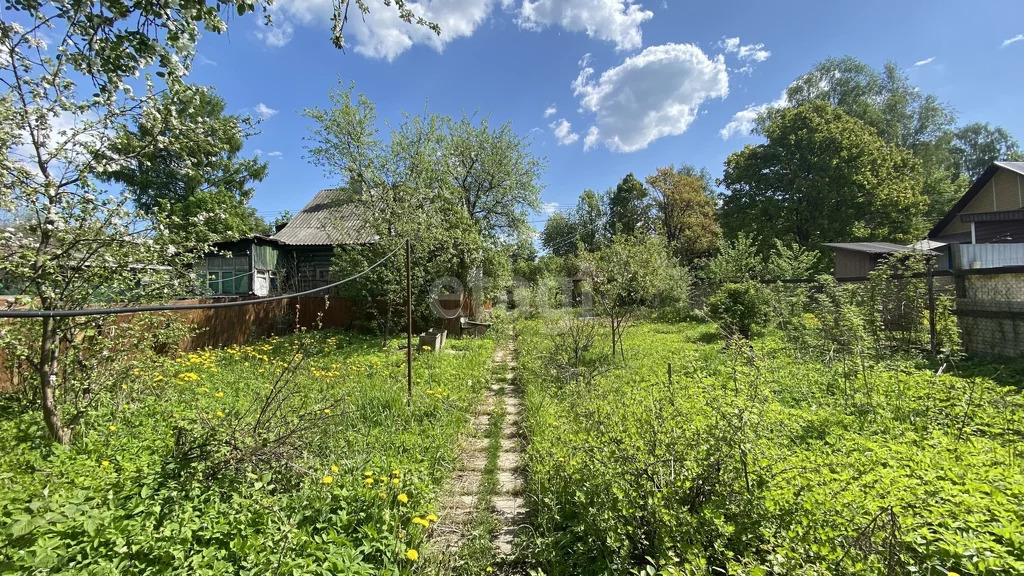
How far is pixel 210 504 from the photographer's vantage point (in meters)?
2.19

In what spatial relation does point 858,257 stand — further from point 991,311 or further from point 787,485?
point 787,485

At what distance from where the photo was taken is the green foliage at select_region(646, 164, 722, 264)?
27062 mm

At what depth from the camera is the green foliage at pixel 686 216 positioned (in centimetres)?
2706

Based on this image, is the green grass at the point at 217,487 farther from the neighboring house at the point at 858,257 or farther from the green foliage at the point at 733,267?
the neighboring house at the point at 858,257

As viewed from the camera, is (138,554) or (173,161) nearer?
(138,554)

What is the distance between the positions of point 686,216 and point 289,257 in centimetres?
2451

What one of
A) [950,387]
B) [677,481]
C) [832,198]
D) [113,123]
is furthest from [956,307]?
[832,198]

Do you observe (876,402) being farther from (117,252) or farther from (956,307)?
(117,252)

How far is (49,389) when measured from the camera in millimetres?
3211

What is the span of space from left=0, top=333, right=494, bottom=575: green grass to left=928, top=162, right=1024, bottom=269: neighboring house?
1388 centimetres

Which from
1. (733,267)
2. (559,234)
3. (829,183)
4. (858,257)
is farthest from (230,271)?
(559,234)

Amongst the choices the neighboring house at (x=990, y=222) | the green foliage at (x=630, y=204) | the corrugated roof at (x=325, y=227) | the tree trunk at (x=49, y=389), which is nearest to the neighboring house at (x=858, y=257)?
the neighboring house at (x=990, y=222)

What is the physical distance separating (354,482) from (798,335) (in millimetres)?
7183

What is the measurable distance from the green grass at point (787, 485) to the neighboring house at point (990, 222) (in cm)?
986
